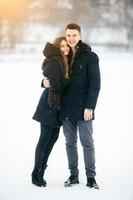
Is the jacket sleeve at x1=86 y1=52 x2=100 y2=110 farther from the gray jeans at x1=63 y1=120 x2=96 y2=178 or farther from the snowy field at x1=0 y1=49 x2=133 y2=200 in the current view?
the snowy field at x1=0 y1=49 x2=133 y2=200

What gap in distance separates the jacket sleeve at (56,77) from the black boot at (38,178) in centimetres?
81

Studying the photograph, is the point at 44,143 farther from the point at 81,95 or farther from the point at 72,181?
the point at 81,95

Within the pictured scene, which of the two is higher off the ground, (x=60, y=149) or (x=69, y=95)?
(x=69, y=95)

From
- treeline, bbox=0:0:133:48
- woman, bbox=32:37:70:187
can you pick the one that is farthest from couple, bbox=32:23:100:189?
treeline, bbox=0:0:133:48

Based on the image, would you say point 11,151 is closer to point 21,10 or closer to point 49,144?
point 49,144

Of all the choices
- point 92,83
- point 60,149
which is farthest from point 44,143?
point 60,149

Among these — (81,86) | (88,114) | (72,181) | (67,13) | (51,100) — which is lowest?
(72,181)

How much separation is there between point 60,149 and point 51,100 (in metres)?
1.92

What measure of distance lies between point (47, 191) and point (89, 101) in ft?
2.96

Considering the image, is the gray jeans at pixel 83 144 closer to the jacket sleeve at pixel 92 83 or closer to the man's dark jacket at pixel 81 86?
the man's dark jacket at pixel 81 86

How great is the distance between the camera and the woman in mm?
4754

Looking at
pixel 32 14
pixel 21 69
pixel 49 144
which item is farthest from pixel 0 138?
pixel 32 14

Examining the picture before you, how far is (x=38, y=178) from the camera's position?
16.4 ft

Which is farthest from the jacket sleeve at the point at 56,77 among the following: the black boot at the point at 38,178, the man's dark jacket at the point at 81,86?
the black boot at the point at 38,178
